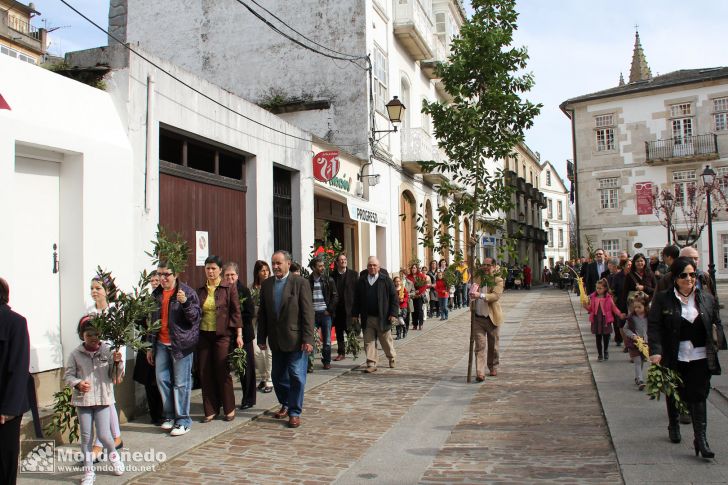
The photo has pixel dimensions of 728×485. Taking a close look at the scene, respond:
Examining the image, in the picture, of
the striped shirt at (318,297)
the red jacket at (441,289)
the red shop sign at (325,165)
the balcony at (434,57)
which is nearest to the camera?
the striped shirt at (318,297)

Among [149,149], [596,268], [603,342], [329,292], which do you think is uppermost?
[149,149]

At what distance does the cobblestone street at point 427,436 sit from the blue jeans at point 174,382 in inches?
18.1

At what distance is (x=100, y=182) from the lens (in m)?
6.97

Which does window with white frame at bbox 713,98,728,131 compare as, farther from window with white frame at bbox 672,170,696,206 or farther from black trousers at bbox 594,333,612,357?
black trousers at bbox 594,333,612,357

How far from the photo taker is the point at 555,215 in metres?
70.3

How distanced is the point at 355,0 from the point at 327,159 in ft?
20.0

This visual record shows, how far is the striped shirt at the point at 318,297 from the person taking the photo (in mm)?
→ 10344

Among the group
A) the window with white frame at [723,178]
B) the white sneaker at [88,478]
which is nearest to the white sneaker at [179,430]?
the white sneaker at [88,478]

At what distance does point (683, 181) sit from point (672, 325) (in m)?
32.9

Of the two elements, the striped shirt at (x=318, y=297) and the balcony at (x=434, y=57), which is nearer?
the striped shirt at (x=318, y=297)

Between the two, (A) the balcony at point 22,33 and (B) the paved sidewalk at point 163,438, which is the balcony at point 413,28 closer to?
(B) the paved sidewalk at point 163,438

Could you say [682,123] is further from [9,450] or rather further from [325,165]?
[9,450]

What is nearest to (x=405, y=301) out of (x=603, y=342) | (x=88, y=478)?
(x=603, y=342)

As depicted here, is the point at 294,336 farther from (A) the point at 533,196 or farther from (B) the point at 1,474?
(A) the point at 533,196
